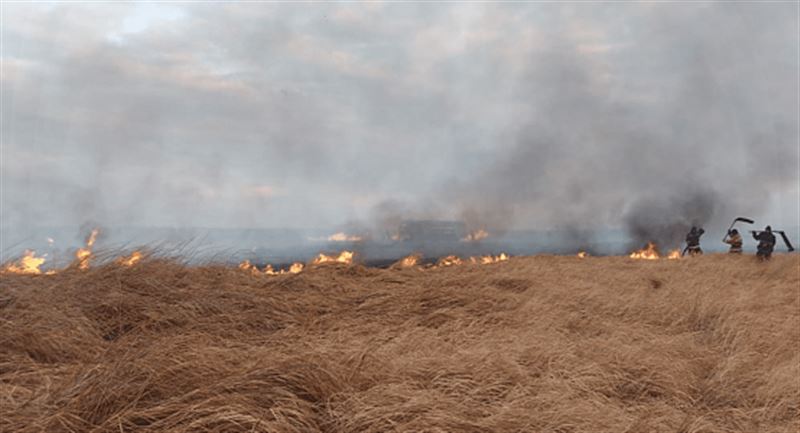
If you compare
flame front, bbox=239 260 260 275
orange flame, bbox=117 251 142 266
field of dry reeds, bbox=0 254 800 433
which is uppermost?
orange flame, bbox=117 251 142 266

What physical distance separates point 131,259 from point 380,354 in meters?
4.18

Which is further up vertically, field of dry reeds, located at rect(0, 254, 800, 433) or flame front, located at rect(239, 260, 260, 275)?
flame front, located at rect(239, 260, 260, 275)

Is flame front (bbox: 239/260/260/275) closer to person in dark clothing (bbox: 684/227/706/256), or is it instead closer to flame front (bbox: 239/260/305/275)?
flame front (bbox: 239/260/305/275)

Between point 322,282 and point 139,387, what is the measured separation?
441cm

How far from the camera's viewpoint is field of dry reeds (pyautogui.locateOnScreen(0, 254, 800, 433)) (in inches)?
113

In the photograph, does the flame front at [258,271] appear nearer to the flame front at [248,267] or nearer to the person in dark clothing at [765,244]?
the flame front at [248,267]

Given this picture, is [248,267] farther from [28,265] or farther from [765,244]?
[765,244]

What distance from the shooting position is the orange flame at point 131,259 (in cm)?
670

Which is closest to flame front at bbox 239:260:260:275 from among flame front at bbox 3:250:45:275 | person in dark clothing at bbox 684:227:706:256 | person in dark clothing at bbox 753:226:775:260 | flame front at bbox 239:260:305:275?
flame front at bbox 239:260:305:275

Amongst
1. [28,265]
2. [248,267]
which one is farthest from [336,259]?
[28,265]

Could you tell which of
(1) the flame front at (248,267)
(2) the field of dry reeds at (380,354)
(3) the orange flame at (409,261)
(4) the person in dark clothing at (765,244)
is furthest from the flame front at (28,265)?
(4) the person in dark clothing at (765,244)

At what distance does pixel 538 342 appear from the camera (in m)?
4.81

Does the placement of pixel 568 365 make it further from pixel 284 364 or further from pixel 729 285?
pixel 729 285

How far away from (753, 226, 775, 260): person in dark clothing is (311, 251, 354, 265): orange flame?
10.4m
